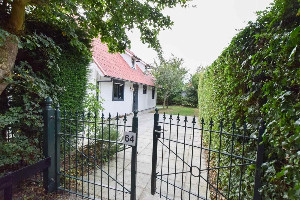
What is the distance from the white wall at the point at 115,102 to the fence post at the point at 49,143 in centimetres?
332

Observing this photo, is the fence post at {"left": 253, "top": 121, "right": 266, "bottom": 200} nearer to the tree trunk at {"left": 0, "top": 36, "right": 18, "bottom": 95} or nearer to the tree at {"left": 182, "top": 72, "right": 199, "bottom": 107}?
the tree trunk at {"left": 0, "top": 36, "right": 18, "bottom": 95}

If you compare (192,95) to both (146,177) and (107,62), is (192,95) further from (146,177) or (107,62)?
(146,177)

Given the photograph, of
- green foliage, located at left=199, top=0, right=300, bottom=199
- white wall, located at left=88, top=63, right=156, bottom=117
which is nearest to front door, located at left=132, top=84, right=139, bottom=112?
white wall, located at left=88, top=63, right=156, bottom=117

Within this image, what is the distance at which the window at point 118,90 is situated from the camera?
1121cm

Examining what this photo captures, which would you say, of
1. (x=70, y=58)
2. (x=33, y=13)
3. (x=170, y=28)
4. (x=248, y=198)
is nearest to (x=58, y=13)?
(x=33, y=13)

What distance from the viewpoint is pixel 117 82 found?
1126cm

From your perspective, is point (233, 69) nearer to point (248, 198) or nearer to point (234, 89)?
point (234, 89)

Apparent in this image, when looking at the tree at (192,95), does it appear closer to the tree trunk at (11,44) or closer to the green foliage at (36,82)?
the green foliage at (36,82)

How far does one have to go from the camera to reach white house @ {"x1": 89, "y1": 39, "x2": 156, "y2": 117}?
366 inches

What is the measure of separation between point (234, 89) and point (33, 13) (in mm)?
4136

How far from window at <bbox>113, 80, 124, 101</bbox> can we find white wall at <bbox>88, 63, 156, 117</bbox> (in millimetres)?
304

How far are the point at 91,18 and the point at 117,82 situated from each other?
7.81 meters

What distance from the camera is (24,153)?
298cm

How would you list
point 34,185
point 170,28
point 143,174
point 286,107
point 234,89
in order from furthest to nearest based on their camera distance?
point 170,28, point 143,174, point 34,185, point 234,89, point 286,107
